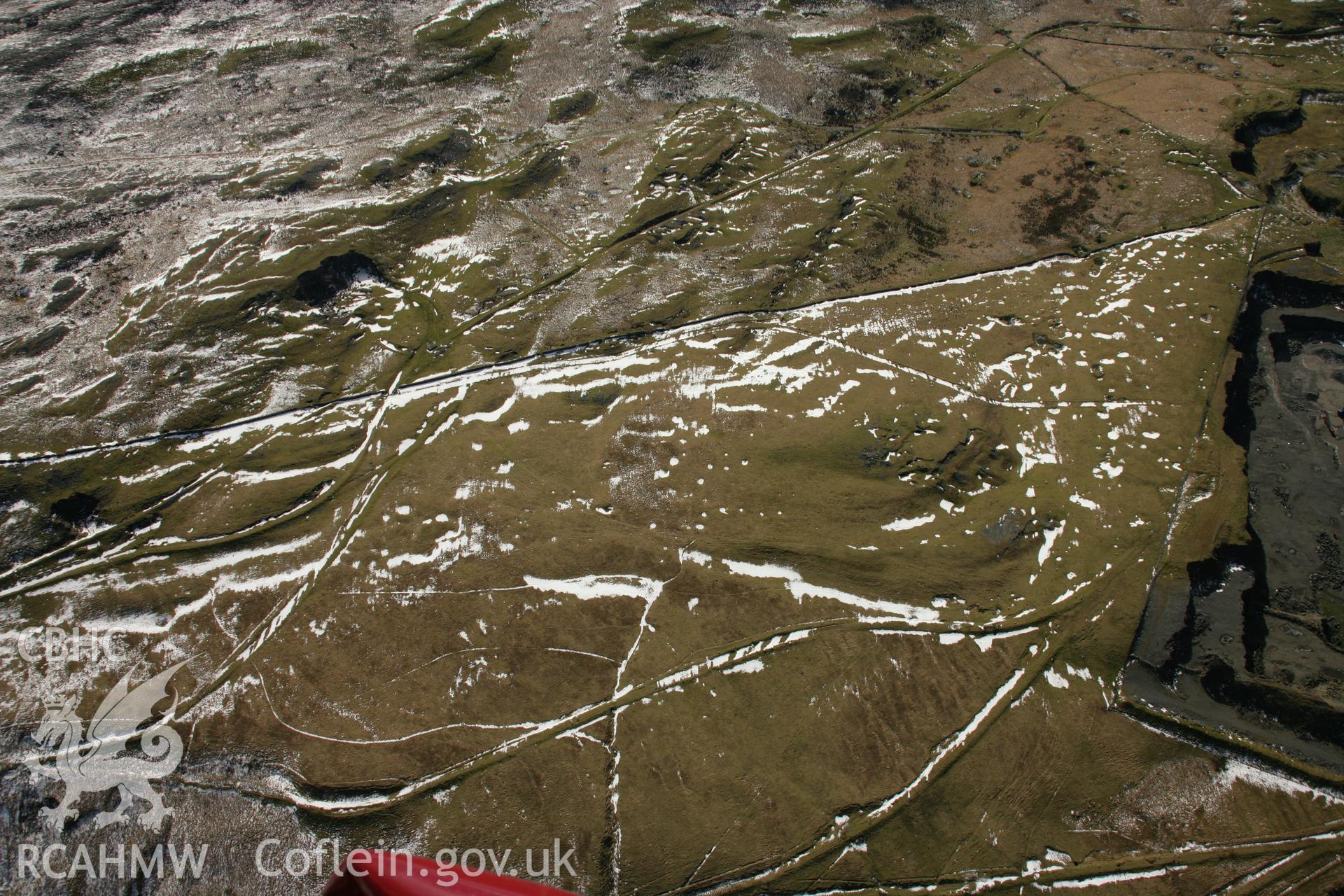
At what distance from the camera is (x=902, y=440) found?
2.99 meters

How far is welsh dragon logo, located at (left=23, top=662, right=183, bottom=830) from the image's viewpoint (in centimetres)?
235

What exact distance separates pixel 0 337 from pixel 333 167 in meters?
1.60

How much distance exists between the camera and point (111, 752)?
8.02ft

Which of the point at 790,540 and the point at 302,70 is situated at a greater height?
the point at 302,70

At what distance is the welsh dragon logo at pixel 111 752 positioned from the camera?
7.71 ft

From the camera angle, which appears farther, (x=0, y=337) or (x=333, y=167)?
(x=333, y=167)

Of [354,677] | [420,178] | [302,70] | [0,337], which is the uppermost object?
[302,70]

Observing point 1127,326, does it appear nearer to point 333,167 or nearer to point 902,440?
point 902,440

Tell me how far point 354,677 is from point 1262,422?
3.39 metres

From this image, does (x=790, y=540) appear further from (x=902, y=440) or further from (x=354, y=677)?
(x=354, y=677)

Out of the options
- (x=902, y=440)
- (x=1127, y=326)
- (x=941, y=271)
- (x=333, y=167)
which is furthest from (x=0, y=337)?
(x=1127, y=326)

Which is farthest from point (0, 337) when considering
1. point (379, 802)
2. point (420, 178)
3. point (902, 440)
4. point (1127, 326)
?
point (1127, 326)

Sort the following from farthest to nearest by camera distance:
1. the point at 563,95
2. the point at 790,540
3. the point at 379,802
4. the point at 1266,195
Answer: the point at 563,95
the point at 1266,195
the point at 790,540
the point at 379,802

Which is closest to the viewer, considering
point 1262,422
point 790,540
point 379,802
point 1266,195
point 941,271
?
point 379,802
